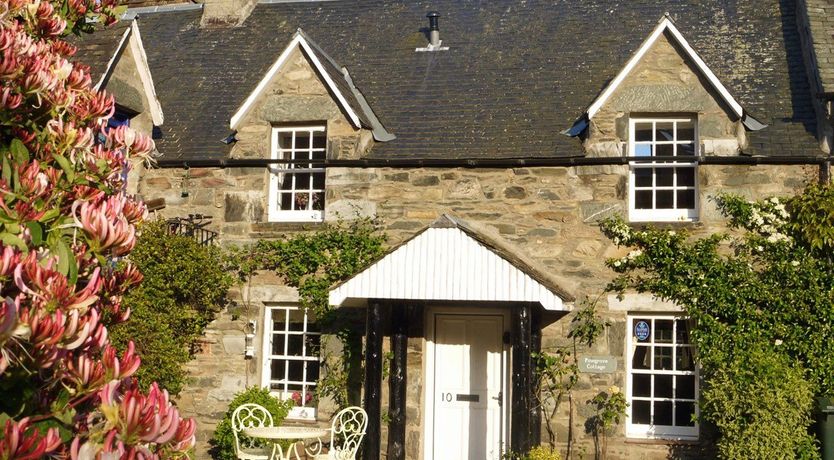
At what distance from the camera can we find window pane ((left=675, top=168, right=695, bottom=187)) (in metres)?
12.4

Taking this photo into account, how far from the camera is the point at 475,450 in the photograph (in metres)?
12.5

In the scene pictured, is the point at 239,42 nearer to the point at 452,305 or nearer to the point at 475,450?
the point at 452,305

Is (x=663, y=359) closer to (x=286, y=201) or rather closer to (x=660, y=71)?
(x=660, y=71)

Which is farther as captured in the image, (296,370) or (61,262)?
(296,370)

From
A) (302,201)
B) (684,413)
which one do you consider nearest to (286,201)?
(302,201)

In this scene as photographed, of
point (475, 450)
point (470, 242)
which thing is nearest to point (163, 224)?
point (470, 242)

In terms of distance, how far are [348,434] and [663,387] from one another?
417 centimetres

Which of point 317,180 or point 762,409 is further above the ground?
point 317,180

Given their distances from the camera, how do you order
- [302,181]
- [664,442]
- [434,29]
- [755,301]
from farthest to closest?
1. [434,29]
2. [302,181]
3. [664,442]
4. [755,301]

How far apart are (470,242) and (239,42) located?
23.7ft

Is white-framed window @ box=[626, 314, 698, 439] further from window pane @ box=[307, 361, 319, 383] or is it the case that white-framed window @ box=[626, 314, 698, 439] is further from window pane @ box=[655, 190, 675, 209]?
window pane @ box=[307, 361, 319, 383]

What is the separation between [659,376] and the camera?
39.8 feet

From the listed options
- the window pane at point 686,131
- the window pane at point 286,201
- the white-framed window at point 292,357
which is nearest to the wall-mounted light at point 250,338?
the white-framed window at point 292,357

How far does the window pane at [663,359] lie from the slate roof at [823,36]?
388cm
